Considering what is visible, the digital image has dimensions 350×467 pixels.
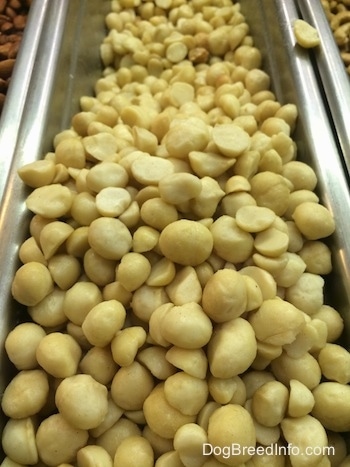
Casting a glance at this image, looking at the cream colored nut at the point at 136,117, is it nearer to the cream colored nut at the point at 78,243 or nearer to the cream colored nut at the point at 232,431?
the cream colored nut at the point at 78,243

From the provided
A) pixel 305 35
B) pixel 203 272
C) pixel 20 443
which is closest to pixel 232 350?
pixel 203 272

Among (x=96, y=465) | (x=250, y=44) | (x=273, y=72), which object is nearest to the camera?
(x=96, y=465)

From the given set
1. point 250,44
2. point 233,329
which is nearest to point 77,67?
point 250,44

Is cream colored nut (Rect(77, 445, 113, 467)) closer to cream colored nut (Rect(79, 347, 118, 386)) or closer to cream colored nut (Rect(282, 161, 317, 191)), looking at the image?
cream colored nut (Rect(79, 347, 118, 386))

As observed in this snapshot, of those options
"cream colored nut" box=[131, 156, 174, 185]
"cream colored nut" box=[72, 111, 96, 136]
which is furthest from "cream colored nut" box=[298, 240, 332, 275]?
"cream colored nut" box=[72, 111, 96, 136]

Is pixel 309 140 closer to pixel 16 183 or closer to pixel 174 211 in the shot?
pixel 174 211

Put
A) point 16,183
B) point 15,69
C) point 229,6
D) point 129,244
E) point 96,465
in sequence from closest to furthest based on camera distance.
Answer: point 96,465 < point 129,244 < point 16,183 < point 15,69 < point 229,6

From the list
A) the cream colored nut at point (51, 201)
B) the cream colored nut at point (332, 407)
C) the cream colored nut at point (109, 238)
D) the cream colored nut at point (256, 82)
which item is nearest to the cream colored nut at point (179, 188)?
the cream colored nut at point (109, 238)
